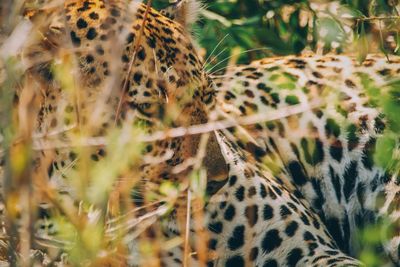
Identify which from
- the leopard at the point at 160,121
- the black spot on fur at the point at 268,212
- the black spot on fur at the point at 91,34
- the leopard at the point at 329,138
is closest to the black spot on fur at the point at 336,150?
the leopard at the point at 329,138

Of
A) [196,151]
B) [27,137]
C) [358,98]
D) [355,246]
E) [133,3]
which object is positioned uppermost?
[27,137]

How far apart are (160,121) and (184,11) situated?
0.94 metres

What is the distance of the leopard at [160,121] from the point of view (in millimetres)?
3523

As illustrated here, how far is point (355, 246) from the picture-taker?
15.0 ft

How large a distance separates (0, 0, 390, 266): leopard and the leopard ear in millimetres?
225

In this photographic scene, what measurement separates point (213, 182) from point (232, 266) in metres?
0.55

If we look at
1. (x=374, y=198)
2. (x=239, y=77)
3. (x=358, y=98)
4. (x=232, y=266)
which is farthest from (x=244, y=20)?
(x=232, y=266)

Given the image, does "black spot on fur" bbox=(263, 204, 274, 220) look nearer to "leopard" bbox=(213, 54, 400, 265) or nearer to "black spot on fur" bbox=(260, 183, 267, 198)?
"black spot on fur" bbox=(260, 183, 267, 198)

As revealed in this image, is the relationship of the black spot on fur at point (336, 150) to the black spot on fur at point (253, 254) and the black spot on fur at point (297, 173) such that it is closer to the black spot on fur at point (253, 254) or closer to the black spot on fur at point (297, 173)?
the black spot on fur at point (297, 173)

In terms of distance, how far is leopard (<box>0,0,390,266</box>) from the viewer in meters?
3.52

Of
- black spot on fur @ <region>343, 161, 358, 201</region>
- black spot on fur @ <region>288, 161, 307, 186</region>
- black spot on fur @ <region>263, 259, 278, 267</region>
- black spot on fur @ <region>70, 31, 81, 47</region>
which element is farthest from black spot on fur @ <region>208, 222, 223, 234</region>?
black spot on fur @ <region>70, 31, 81, 47</region>

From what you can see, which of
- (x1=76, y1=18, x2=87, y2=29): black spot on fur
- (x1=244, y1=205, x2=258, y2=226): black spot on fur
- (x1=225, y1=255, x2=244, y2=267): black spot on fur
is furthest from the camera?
(x1=244, y1=205, x2=258, y2=226): black spot on fur

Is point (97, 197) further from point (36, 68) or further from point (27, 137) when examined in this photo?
point (36, 68)

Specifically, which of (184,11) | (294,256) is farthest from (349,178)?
(184,11)
